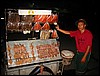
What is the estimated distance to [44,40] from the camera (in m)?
5.62

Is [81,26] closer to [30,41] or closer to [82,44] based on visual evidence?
[82,44]

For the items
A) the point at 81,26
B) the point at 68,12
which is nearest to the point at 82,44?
the point at 81,26

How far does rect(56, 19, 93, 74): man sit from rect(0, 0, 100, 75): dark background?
153mm

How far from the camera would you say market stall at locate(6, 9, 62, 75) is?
5.12 m

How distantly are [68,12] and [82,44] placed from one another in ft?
3.41

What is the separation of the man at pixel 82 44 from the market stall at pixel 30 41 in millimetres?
452

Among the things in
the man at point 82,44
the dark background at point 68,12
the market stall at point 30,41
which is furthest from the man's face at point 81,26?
the market stall at point 30,41

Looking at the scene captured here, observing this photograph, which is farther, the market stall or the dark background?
the market stall

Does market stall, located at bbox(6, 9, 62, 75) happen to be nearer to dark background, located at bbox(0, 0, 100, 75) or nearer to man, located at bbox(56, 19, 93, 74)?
dark background, located at bbox(0, 0, 100, 75)

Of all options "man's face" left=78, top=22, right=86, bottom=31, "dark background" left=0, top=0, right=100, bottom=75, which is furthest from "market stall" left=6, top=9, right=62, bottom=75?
"man's face" left=78, top=22, right=86, bottom=31

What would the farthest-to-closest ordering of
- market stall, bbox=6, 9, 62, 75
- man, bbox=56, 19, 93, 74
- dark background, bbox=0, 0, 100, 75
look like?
1. man, bbox=56, 19, 93, 74
2. market stall, bbox=6, 9, 62, 75
3. dark background, bbox=0, 0, 100, 75

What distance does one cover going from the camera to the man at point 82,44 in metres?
5.54

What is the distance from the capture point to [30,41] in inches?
213

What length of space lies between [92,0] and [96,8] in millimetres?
273
